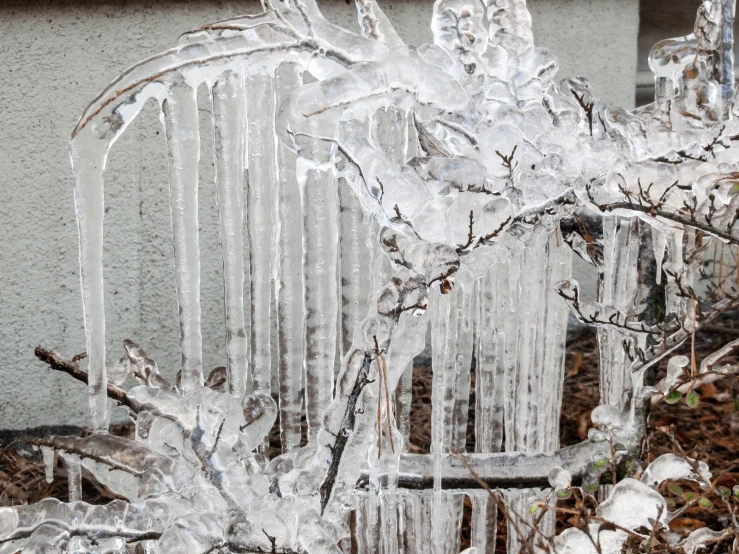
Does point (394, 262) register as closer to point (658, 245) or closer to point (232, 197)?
point (232, 197)

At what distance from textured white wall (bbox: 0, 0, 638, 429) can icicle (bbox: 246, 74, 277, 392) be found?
1711 mm

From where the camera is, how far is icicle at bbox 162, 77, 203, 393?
1873 millimetres

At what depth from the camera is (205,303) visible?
398 centimetres

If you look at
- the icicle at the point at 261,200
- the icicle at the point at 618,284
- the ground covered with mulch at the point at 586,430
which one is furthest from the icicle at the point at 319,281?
the ground covered with mulch at the point at 586,430

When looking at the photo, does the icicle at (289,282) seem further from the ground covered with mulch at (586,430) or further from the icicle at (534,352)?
the ground covered with mulch at (586,430)

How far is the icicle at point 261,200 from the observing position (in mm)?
1898

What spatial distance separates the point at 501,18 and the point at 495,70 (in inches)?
6.2

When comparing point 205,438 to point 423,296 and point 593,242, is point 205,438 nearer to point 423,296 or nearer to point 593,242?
point 423,296

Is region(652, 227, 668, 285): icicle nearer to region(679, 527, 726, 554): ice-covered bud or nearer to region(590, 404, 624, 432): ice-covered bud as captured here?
region(590, 404, 624, 432): ice-covered bud

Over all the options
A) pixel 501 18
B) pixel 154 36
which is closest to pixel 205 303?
pixel 154 36

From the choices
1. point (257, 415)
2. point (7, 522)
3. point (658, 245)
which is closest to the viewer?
point (7, 522)

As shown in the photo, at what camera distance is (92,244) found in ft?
6.35

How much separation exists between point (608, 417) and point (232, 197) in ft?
3.67

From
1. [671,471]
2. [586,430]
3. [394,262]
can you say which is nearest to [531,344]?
[671,471]
